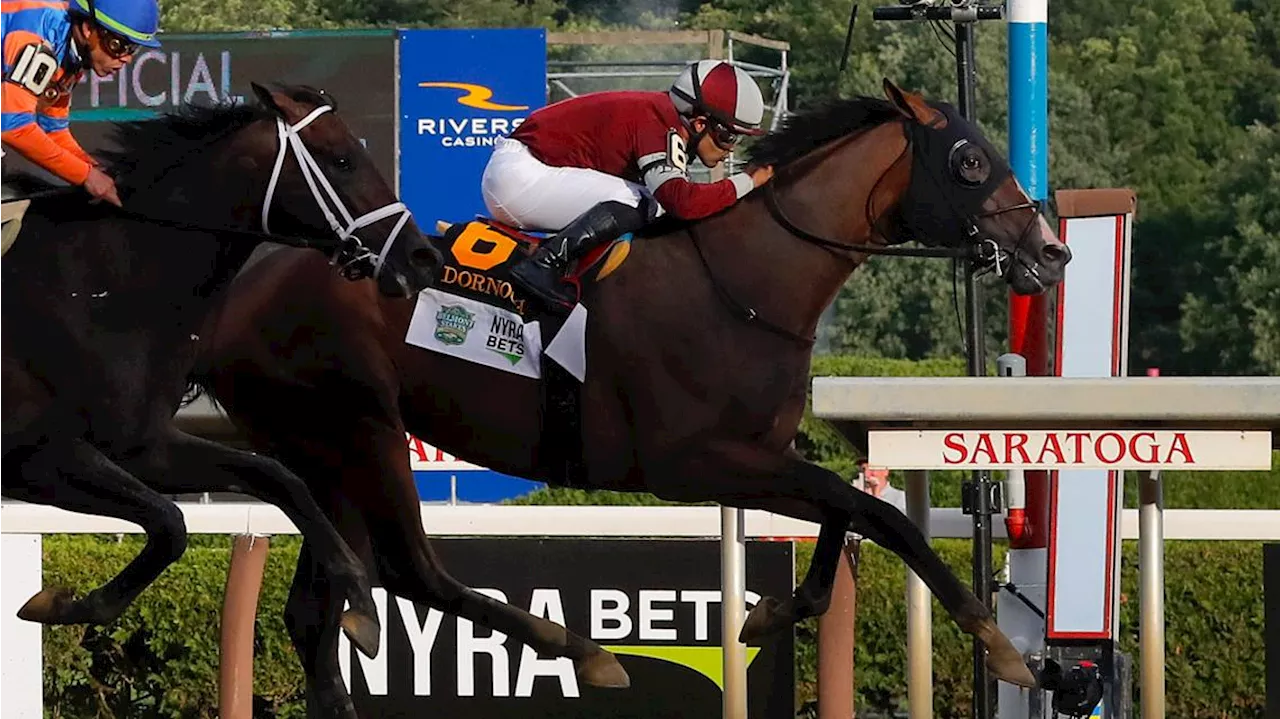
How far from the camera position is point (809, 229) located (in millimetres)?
5305

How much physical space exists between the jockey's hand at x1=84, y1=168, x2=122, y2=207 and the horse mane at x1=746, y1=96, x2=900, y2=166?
1.65m

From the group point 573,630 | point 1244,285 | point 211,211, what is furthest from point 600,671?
point 1244,285

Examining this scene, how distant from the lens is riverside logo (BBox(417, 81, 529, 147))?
12.0 metres

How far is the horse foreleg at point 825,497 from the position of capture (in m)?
5.08

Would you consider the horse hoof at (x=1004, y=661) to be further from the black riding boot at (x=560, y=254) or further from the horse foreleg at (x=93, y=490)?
the horse foreleg at (x=93, y=490)

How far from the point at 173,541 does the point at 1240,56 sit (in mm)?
40927

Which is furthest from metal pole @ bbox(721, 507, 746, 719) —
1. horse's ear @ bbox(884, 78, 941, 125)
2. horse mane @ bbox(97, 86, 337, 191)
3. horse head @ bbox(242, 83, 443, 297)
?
horse mane @ bbox(97, 86, 337, 191)

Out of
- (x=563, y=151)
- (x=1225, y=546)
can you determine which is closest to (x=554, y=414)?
(x=563, y=151)

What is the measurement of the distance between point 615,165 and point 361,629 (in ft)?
4.16

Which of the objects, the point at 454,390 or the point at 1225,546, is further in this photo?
the point at 1225,546

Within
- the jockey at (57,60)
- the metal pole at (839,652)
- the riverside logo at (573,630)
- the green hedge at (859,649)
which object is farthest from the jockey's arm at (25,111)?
the green hedge at (859,649)

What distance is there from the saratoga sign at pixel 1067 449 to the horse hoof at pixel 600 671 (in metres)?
0.83

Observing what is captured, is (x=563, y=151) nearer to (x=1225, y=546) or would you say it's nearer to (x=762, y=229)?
(x=762, y=229)

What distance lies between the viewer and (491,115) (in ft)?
39.5
